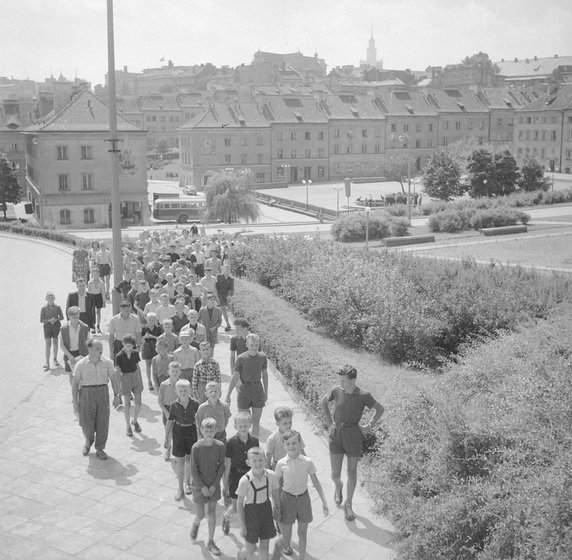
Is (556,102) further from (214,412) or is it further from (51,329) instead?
(214,412)

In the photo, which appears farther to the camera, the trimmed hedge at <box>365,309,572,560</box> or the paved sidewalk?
the paved sidewalk

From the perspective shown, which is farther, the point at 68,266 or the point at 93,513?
the point at 68,266

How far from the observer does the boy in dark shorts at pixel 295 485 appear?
803 cm

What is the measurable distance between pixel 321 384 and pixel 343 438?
336 cm

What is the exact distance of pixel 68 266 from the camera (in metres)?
30.9

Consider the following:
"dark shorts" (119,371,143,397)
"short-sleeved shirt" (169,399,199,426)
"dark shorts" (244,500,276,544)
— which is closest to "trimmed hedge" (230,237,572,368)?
"dark shorts" (119,371,143,397)

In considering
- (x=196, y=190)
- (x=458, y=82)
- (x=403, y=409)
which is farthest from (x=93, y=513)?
(x=458, y=82)

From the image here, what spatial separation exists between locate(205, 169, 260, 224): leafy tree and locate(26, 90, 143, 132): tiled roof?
8.62m

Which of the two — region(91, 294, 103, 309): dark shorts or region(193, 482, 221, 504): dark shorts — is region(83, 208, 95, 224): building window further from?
region(193, 482, 221, 504): dark shorts

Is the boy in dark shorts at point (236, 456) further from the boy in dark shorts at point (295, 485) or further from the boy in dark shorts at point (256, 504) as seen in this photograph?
the boy in dark shorts at point (256, 504)

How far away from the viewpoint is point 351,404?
932 cm

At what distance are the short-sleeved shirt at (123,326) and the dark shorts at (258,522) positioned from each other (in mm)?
6122

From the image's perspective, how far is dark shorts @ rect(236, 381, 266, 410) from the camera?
11359mm

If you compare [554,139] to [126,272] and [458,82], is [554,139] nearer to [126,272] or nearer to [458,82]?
[458,82]
